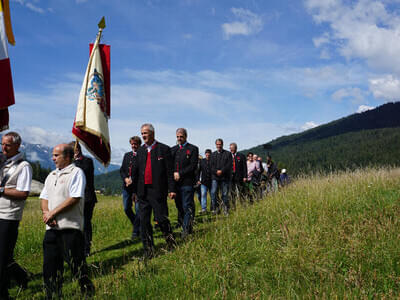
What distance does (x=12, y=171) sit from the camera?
12.4ft

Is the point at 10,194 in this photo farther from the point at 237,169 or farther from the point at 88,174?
the point at 237,169

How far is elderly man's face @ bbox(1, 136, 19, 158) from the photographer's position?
380cm

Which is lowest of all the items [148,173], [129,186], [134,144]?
[129,186]

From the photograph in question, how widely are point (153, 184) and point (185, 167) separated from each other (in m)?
1.55

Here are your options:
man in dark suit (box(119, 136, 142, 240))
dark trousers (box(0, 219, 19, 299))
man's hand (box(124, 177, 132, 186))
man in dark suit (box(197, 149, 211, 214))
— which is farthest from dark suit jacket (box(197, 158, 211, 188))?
dark trousers (box(0, 219, 19, 299))

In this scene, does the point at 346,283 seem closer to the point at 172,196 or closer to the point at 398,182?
the point at 172,196

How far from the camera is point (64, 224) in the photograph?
3.46 metres

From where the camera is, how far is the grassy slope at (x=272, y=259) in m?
3.38

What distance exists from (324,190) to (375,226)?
297cm

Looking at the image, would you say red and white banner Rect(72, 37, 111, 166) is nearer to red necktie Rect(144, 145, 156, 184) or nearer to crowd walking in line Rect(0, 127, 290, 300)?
crowd walking in line Rect(0, 127, 290, 300)

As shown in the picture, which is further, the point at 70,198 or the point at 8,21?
the point at 8,21

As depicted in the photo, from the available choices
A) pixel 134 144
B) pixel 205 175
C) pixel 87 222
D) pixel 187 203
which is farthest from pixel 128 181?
pixel 205 175

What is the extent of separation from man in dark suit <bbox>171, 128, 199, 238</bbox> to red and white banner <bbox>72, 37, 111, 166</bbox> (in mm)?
1875

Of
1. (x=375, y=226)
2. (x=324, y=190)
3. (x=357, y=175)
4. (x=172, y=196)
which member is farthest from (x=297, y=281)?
(x=357, y=175)
